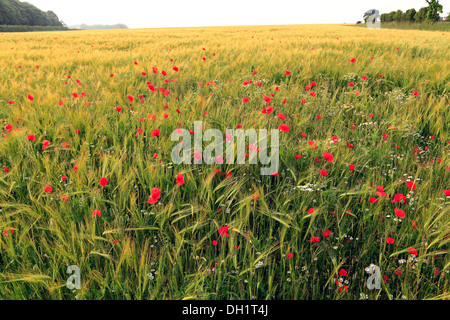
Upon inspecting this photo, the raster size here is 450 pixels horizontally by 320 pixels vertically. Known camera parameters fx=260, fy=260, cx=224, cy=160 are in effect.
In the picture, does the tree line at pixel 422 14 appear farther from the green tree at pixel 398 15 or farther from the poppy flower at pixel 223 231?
the poppy flower at pixel 223 231

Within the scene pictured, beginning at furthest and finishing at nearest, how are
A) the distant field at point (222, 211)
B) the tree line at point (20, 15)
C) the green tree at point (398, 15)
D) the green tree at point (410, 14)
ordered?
the tree line at point (20, 15) < the green tree at point (398, 15) < the green tree at point (410, 14) < the distant field at point (222, 211)

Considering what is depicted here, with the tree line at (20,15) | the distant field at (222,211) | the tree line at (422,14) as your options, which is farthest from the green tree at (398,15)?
the tree line at (20,15)

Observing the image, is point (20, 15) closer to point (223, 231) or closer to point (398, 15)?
point (398, 15)

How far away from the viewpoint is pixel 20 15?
56188 mm

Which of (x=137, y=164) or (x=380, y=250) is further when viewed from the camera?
(x=137, y=164)

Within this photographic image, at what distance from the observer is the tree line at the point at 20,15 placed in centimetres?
5155

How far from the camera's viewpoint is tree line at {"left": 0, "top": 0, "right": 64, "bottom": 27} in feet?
169

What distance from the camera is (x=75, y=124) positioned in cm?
209

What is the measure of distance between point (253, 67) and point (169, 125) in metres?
2.67

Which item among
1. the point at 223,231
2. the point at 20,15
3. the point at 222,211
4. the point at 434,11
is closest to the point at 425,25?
the point at 434,11
